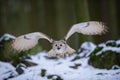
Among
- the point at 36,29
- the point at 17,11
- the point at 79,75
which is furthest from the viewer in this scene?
the point at 17,11

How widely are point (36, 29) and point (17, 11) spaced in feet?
0.98

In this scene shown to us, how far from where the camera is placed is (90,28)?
8.02 feet

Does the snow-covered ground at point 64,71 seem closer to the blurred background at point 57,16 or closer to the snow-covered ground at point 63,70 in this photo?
the snow-covered ground at point 63,70

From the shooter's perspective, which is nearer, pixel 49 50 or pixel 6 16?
pixel 49 50

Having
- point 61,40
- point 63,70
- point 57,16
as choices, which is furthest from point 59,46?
point 57,16

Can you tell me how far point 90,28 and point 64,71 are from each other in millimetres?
333

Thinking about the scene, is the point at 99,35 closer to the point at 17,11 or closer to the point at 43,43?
the point at 43,43

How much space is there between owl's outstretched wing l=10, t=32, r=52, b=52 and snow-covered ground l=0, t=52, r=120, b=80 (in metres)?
0.14

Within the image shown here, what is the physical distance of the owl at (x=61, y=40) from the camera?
7.98 ft

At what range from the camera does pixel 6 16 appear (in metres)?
2.71

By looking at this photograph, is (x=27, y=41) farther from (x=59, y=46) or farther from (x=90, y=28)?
A: (x=90, y=28)

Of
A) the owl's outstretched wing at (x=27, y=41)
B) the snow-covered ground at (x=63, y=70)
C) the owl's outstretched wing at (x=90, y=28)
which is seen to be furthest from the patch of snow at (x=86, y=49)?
the owl's outstretched wing at (x=27, y=41)

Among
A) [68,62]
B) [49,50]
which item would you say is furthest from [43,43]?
[68,62]

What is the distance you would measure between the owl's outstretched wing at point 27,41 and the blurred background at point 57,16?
41 millimetres
